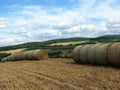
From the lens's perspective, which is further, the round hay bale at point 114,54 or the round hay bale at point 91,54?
the round hay bale at point 91,54

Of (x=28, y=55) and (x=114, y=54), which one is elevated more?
(x=114, y=54)

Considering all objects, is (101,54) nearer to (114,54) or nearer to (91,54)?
(91,54)

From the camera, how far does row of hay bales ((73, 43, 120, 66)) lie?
1769cm

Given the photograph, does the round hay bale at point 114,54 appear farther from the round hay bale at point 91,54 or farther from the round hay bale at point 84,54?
the round hay bale at point 84,54

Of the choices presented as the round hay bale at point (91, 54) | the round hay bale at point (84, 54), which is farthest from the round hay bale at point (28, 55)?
the round hay bale at point (91, 54)

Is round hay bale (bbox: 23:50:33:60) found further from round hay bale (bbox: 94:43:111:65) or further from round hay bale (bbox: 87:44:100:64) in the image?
round hay bale (bbox: 94:43:111:65)

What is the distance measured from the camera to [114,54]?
57.7 feet

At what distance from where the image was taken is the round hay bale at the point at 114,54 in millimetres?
17303

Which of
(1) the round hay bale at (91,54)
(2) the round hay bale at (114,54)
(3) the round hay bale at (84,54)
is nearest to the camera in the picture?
(2) the round hay bale at (114,54)

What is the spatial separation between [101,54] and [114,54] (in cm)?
192

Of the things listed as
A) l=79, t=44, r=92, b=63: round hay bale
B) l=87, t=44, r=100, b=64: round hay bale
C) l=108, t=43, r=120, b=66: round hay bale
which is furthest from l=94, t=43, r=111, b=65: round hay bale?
l=79, t=44, r=92, b=63: round hay bale

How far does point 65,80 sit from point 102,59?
210 inches

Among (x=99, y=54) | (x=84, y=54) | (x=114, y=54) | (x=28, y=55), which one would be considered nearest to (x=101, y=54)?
(x=99, y=54)

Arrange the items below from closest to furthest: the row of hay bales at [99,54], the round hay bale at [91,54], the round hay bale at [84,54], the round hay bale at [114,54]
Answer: the round hay bale at [114,54] → the row of hay bales at [99,54] → the round hay bale at [91,54] → the round hay bale at [84,54]
